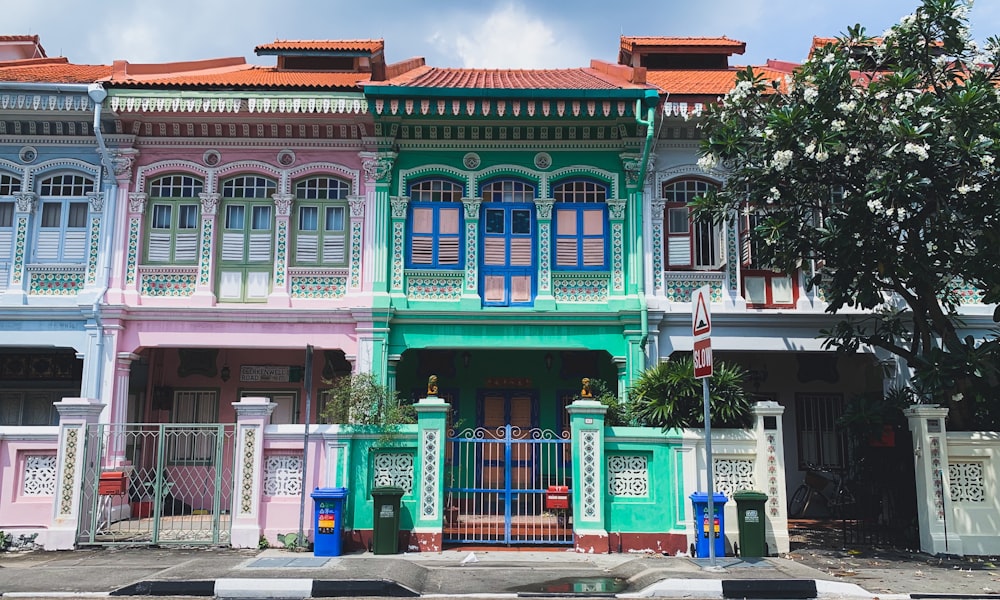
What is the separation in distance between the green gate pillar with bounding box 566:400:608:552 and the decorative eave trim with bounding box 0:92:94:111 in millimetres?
10075

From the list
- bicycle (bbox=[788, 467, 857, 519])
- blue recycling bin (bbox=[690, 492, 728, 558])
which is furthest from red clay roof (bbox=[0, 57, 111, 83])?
bicycle (bbox=[788, 467, 857, 519])

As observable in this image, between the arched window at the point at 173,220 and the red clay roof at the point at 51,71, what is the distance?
2451 millimetres

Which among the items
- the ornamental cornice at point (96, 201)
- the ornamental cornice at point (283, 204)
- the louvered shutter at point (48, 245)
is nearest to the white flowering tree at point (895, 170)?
the ornamental cornice at point (283, 204)

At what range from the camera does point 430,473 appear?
11.2m

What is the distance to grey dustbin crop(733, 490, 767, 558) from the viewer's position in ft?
34.6

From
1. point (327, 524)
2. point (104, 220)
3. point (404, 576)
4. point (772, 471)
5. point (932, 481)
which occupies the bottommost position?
point (404, 576)

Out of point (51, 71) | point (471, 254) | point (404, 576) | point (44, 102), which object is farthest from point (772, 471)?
point (51, 71)

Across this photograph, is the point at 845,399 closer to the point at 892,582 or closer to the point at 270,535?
the point at 892,582

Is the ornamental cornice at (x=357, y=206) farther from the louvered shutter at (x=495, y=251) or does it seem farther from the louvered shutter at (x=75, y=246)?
the louvered shutter at (x=75, y=246)

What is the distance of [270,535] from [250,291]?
17.2ft

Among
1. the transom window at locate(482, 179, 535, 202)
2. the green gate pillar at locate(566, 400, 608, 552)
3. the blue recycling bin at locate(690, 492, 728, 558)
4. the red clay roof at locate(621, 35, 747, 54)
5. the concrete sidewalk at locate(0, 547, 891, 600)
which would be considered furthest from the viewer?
the red clay roof at locate(621, 35, 747, 54)

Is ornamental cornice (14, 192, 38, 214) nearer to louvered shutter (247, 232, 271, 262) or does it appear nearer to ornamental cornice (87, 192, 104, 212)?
ornamental cornice (87, 192, 104, 212)

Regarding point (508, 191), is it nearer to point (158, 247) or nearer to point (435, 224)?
point (435, 224)

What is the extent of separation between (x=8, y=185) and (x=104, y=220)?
6.68 ft
